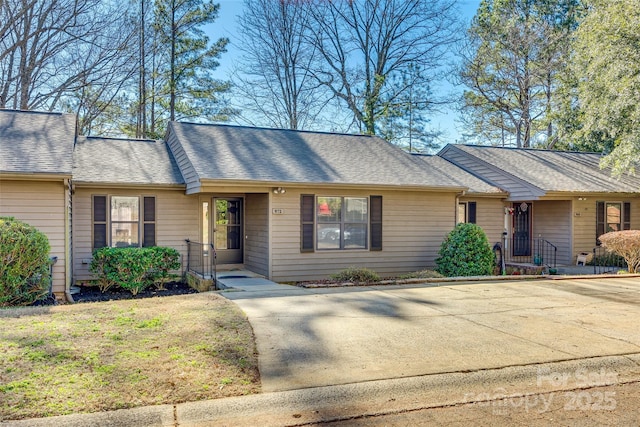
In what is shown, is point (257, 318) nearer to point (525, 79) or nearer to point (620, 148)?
point (620, 148)

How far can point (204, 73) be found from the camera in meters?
23.7

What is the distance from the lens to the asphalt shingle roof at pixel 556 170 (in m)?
15.5

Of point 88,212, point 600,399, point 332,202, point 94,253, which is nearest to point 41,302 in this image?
point 94,253

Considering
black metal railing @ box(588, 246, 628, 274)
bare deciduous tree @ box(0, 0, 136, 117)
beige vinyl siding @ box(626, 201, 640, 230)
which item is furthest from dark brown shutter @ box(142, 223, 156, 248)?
beige vinyl siding @ box(626, 201, 640, 230)

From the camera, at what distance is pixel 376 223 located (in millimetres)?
12500

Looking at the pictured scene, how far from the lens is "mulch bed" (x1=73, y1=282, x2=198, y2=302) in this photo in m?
10.2

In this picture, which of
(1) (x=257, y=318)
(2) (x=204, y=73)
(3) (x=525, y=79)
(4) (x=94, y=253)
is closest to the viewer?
(1) (x=257, y=318)

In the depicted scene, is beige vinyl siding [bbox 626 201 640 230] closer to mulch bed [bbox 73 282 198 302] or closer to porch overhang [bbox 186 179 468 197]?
porch overhang [bbox 186 179 468 197]

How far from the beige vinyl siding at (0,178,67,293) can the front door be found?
3.89 m

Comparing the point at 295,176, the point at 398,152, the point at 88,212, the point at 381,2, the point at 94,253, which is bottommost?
the point at 94,253

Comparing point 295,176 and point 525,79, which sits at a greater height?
point 525,79

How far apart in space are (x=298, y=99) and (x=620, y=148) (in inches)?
622

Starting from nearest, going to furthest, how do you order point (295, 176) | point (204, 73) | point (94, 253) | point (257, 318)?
point (257, 318) → point (94, 253) → point (295, 176) → point (204, 73)

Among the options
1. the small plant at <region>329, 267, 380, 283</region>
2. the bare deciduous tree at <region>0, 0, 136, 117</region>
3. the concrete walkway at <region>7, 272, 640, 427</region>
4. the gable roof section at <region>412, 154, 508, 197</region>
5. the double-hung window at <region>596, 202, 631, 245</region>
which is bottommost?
the concrete walkway at <region>7, 272, 640, 427</region>
